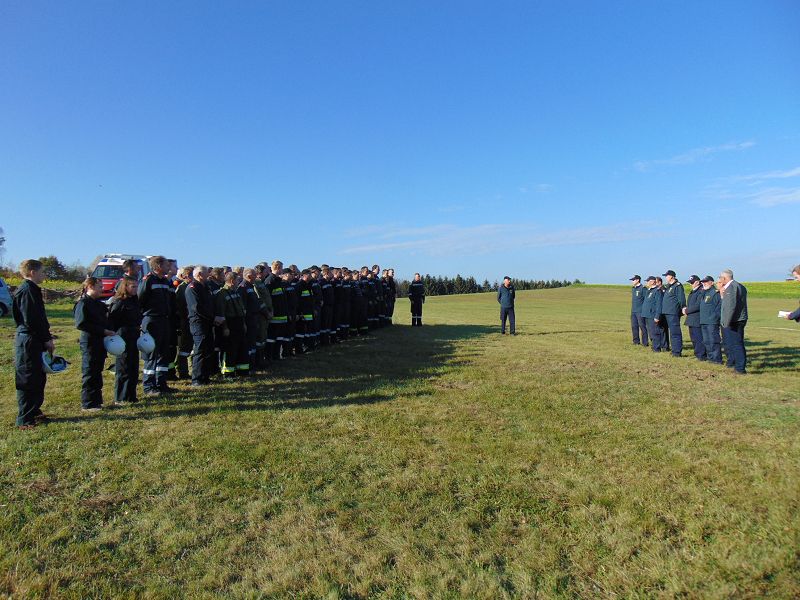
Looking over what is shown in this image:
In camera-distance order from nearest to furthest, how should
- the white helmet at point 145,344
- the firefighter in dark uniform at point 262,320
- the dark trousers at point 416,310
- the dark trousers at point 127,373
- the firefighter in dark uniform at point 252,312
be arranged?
the dark trousers at point 127,373 < the white helmet at point 145,344 < the firefighter in dark uniform at point 252,312 < the firefighter in dark uniform at point 262,320 < the dark trousers at point 416,310

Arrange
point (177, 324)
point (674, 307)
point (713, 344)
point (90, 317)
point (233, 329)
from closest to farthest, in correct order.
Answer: point (90, 317), point (177, 324), point (233, 329), point (713, 344), point (674, 307)

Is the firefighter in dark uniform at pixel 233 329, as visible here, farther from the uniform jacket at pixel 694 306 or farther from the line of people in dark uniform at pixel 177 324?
the uniform jacket at pixel 694 306

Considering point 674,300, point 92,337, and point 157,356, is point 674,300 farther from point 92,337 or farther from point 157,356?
point 92,337

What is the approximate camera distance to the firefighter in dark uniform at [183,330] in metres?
9.26

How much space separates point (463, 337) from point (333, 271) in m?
4.66

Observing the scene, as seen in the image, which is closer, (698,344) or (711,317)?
(711,317)

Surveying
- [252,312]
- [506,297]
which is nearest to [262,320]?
[252,312]

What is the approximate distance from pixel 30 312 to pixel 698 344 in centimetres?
1330

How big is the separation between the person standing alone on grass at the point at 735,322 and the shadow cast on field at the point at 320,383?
5.30m

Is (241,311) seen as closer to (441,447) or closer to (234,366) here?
(234,366)

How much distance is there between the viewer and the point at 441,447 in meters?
5.84

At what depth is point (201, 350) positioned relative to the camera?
8.76 meters

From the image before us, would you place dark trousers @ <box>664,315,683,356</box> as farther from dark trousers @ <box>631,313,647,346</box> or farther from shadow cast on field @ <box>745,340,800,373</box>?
dark trousers @ <box>631,313,647,346</box>

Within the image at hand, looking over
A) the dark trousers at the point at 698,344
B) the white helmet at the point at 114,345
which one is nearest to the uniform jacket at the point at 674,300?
the dark trousers at the point at 698,344
